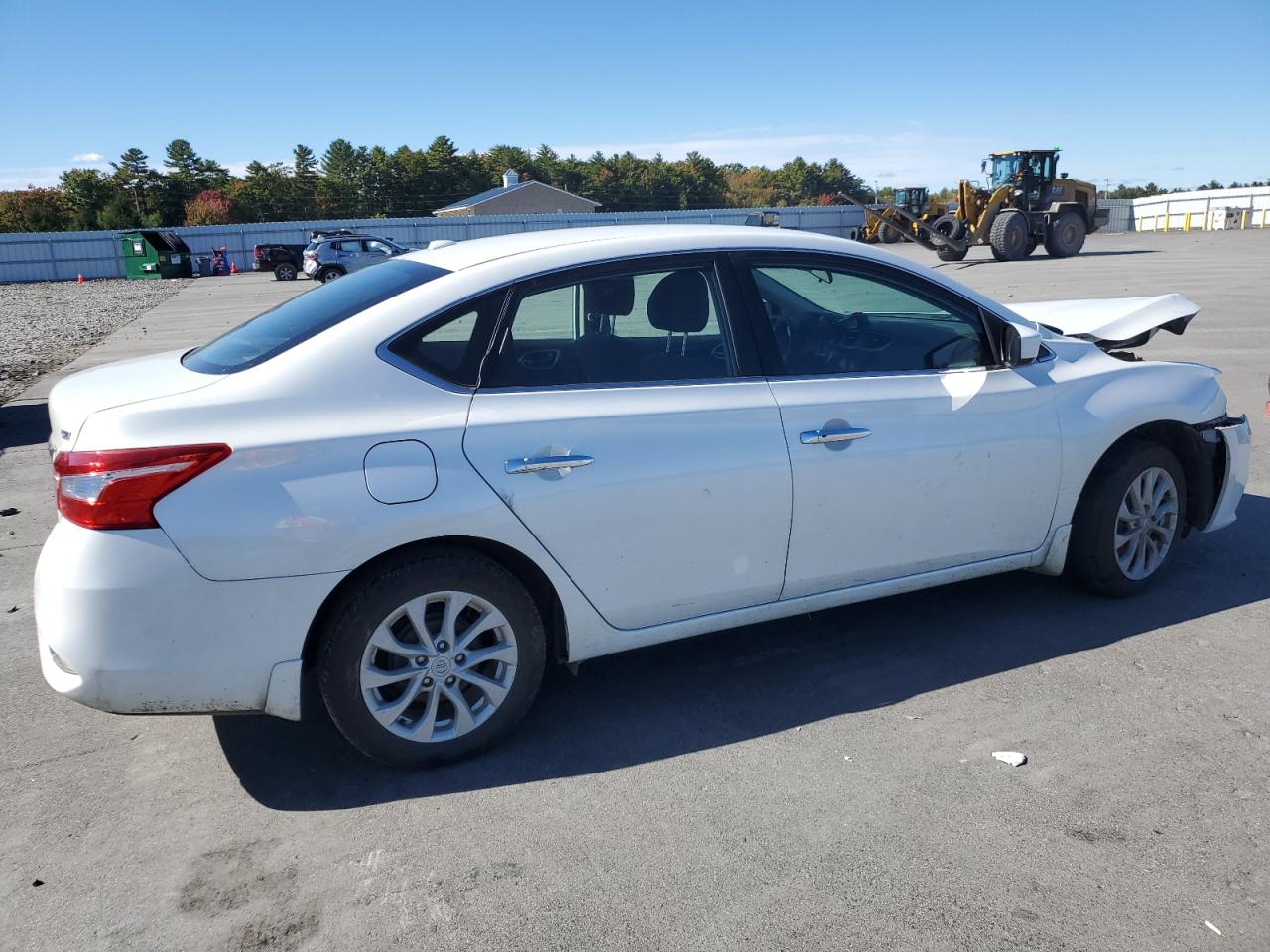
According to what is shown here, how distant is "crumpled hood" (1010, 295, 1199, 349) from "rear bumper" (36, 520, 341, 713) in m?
3.56

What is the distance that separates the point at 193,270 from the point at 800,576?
4787cm

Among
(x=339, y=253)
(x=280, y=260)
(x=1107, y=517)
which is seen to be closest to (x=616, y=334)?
(x=1107, y=517)

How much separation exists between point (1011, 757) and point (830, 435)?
1229mm

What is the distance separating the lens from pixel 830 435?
365 centimetres

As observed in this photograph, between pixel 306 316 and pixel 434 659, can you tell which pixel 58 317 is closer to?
pixel 306 316

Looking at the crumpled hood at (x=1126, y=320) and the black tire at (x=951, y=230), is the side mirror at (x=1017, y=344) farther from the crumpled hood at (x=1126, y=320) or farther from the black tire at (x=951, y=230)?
the black tire at (x=951, y=230)

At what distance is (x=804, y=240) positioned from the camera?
3924 millimetres

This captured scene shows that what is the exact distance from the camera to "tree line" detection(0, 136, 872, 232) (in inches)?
2734

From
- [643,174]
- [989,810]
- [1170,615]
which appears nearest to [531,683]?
[989,810]

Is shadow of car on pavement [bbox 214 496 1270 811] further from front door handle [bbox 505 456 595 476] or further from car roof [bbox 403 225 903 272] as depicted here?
car roof [bbox 403 225 903 272]

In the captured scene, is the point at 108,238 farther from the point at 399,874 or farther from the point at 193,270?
the point at 399,874

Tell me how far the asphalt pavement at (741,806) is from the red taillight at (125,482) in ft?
3.17

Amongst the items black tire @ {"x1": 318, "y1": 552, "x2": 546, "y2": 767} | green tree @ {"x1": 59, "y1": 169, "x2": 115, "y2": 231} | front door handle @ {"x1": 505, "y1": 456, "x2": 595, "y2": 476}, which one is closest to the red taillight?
black tire @ {"x1": 318, "y1": 552, "x2": 546, "y2": 767}

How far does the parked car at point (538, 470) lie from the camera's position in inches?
115
